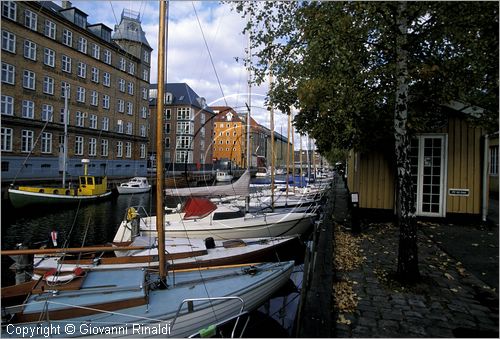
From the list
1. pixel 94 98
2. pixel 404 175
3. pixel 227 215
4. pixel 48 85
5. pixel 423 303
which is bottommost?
Result: pixel 423 303

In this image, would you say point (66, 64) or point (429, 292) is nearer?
point (429, 292)

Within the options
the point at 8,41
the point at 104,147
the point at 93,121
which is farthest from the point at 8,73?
the point at 104,147

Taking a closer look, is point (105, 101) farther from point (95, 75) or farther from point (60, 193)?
point (60, 193)

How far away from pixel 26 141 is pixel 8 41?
10.1 m

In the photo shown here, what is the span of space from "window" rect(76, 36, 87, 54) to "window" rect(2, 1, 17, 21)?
8390 millimetres

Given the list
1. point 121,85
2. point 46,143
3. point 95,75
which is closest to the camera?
point 46,143

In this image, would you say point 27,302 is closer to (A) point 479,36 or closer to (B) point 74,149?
(A) point 479,36

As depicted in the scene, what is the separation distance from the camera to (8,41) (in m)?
31.9

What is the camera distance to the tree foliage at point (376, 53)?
5395 mm

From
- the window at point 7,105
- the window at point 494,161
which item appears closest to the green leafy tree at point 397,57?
the window at point 494,161

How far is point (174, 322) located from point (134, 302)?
104 cm

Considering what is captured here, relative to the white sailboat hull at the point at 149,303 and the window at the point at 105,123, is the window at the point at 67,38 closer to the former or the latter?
the window at the point at 105,123

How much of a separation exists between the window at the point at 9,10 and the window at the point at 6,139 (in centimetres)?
1126

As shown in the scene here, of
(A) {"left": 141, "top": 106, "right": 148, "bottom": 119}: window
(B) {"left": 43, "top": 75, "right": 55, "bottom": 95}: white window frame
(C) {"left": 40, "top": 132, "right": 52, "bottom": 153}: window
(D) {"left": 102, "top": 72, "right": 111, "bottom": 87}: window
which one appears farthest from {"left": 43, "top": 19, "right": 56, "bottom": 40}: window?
(A) {"left": 141, "top": 106, "right": 148, "bottom": 119}: window
